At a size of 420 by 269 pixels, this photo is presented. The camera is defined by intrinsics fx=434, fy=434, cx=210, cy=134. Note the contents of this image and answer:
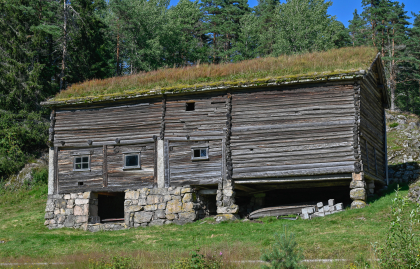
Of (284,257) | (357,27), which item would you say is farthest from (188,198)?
(357,27)

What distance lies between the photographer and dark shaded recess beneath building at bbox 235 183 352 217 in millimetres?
23531

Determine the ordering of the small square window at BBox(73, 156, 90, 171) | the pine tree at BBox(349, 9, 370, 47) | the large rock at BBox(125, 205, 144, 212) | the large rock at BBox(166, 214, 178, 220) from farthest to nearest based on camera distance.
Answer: the pine tree at BBox(349, 9, 370, 47)
the small square window at BBox(73, 156, 90, 171)
the large rock at BBox(125, 205, 144, 212)
the large rock at BBox(166, 214, 178, 220)

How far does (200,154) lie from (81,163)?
663 centimetres

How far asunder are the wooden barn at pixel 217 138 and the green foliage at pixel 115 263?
9442 millimetres

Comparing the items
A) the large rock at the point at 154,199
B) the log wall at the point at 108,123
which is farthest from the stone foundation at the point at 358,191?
the log wall at the point at 108,123

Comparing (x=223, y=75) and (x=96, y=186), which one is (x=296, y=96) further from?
(x=96, y=186)

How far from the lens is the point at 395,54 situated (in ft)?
165

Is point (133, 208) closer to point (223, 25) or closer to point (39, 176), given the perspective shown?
point (39, 176)

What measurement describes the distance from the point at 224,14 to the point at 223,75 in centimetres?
4001

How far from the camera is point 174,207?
69.3 feet

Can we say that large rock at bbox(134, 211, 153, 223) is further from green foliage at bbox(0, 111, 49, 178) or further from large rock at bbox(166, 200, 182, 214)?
green foliage at bbox(0, 111, 49, 178)

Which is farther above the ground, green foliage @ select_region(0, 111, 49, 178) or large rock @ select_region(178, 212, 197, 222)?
green foliage @ select_region(0, 111, 49, 178)

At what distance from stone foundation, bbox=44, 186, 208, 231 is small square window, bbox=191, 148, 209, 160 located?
1.54m

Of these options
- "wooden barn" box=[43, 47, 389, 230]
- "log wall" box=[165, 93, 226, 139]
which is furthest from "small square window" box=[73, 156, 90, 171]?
"log wall" box=[165, 93, 226, 139]
